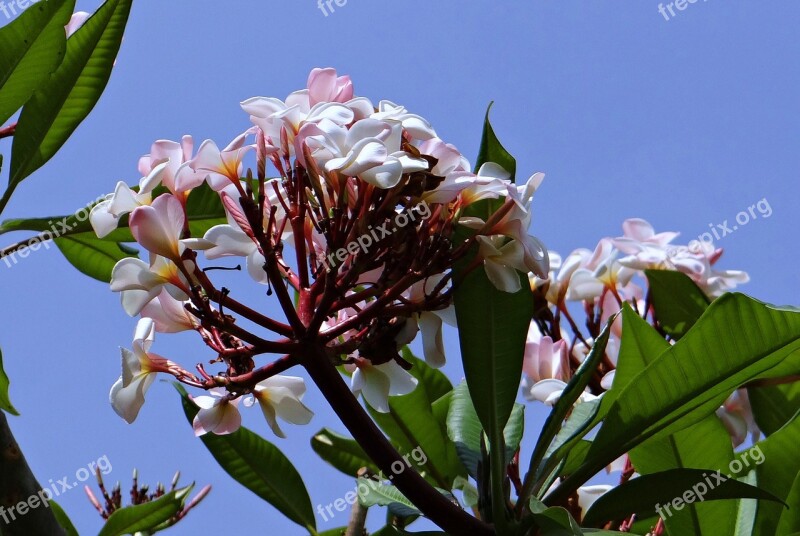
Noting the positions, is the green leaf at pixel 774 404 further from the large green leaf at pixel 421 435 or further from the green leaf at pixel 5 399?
the green leaf at pixel 5 399

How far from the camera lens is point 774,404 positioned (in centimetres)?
171

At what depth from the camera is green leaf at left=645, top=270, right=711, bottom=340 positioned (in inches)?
74.1

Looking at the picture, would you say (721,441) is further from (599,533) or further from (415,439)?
(415,439)

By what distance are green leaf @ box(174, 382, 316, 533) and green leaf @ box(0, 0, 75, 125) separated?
2.15ft

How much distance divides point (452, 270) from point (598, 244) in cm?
101

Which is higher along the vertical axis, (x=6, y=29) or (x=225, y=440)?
(x=6, y=29)

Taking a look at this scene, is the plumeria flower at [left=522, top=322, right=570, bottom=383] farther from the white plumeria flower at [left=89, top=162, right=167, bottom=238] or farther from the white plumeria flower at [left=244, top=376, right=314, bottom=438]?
the white plumeria flower at [left=89, top=162, right=167, bottom=238]

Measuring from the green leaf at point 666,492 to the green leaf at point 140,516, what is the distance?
33.5 inches

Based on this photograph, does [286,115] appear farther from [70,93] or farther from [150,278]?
[70,93]

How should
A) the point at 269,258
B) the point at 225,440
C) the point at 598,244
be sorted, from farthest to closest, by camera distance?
the point at 598,244, the point at 225,440, the point at 269,258

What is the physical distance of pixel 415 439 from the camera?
1609 mm

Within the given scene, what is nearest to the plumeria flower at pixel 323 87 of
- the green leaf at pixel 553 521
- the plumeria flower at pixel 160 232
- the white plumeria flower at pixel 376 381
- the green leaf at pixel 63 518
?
the plumeria flower at pixel 160 232

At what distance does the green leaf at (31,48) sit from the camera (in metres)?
1.40

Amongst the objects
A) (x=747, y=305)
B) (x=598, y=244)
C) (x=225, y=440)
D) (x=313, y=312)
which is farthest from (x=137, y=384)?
(x=598, y=244)
